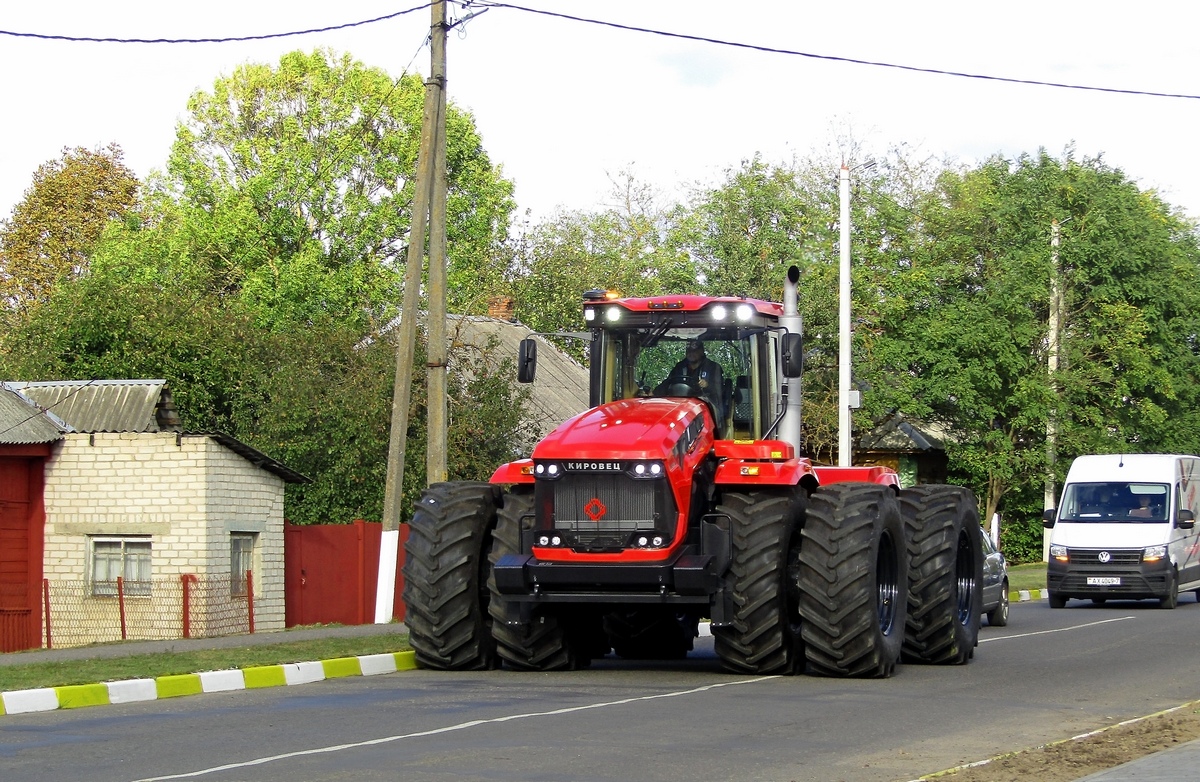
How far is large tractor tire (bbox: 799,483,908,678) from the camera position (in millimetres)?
13305

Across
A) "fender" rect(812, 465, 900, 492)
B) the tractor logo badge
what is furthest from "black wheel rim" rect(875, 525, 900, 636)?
the tractor logo badge

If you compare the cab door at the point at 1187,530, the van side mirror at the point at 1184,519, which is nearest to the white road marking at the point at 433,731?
the cab door at the point at 1187,530

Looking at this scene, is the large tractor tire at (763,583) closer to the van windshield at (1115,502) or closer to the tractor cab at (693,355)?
the tractor cab at (693,355)

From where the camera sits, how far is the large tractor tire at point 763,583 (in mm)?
13250

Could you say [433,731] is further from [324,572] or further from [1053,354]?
[1053,354]

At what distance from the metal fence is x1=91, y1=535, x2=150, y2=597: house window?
0.9 inches

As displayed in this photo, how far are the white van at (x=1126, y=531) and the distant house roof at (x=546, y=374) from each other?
13782mm

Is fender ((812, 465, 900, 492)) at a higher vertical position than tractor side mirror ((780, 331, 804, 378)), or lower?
lower

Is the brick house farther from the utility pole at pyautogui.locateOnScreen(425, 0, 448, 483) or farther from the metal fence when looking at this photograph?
the utility pole at pyautogui.locateOnScreen(425, 0, 448, 483)

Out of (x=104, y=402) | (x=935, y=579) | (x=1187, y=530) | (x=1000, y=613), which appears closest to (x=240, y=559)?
(x=104, y=402)

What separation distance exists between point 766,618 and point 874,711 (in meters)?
1.78

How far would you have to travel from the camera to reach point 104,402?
26172 mm

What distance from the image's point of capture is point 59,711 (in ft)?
39.6

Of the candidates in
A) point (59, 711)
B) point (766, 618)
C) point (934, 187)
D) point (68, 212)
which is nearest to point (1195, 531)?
point (766, 618)
